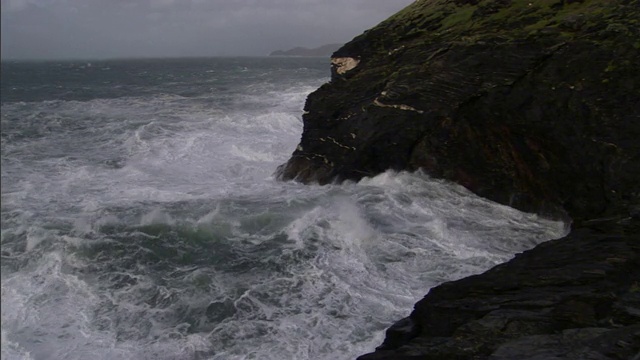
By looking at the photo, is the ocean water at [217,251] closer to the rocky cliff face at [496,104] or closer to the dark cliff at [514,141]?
the rocky cliff face at [496,104]

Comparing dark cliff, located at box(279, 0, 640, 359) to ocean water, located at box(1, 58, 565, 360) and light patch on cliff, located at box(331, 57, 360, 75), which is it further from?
ocean water, located at box(1, 58, 565, 360)

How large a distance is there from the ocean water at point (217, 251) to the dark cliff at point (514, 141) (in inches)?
42.0

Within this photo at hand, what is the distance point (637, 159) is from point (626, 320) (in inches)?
255

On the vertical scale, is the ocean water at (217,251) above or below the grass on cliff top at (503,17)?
below

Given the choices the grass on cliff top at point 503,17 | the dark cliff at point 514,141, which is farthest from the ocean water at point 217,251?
the grass on cliff top at point 503,17

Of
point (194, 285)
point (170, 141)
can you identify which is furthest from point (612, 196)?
point (170, 141)

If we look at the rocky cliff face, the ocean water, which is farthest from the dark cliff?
the ocean water

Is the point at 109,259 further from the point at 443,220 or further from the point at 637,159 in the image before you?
the point at 637,159

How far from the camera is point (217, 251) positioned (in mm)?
12695

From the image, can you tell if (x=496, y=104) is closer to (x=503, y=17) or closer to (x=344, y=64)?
(x=503, y=17)

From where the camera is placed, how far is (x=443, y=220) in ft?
46.1

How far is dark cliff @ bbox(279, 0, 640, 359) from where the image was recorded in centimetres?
713

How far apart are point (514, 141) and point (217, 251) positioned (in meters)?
8.92

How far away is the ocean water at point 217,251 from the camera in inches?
356
